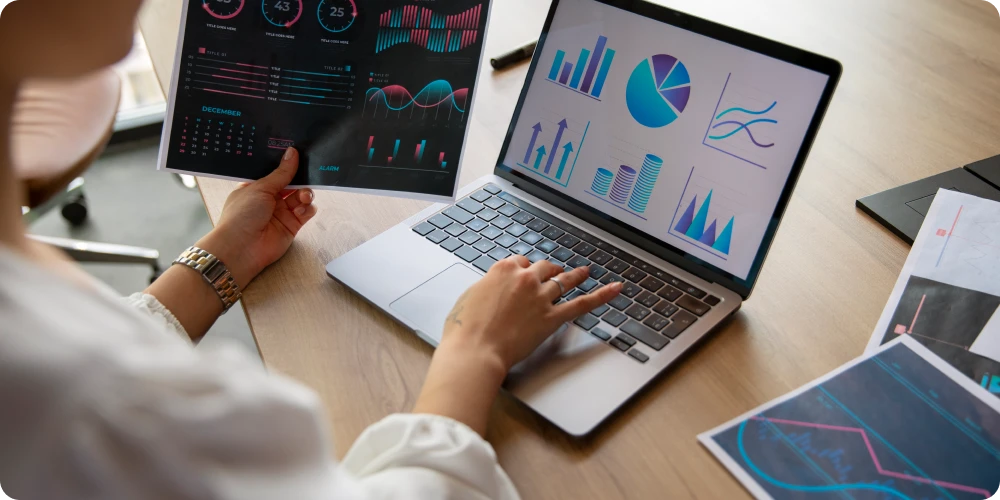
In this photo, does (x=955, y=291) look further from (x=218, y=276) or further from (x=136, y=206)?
(x=136, y=206)

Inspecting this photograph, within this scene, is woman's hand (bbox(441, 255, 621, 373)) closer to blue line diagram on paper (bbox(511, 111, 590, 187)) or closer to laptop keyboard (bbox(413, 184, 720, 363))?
laptop keyboard (bbox(413, 184, 720, 363))

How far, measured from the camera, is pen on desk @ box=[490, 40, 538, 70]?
1.27m

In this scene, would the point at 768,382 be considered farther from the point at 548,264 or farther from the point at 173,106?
the point at 173,106

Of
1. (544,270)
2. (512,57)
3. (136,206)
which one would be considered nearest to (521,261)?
(544,270)

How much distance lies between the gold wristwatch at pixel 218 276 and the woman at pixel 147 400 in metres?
0.27

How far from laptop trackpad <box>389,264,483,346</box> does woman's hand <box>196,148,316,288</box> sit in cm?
18

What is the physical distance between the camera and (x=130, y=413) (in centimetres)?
42

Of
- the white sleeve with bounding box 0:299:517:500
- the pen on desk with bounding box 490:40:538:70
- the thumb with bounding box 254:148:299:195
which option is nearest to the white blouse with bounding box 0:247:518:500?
the white sleeve with bounding box 0:299:517:500

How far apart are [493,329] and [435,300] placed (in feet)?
0.38

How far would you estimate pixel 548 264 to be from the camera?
0.81 metres

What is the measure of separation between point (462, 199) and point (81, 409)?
0.60m

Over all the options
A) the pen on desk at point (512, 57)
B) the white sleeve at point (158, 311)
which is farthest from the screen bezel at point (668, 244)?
the white sleeve at point (158, 311)

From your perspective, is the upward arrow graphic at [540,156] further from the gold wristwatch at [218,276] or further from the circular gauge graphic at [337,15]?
the gold wristwatch at [218,276]

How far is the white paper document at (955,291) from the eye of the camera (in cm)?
76
